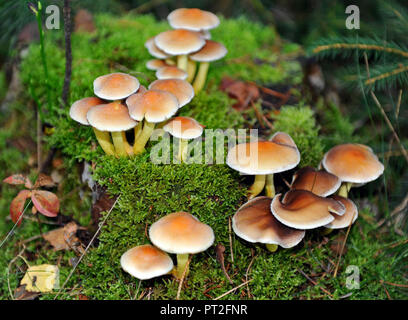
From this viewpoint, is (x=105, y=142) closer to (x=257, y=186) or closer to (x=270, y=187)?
(x=257, y=186)

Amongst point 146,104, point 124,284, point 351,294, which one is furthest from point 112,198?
point 351,294

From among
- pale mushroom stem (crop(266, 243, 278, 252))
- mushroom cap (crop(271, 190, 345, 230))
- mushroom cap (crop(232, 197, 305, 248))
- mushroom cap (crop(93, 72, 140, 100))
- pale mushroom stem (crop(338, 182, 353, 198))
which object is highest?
mushroom cap (crop(93, 72, 140, 100))

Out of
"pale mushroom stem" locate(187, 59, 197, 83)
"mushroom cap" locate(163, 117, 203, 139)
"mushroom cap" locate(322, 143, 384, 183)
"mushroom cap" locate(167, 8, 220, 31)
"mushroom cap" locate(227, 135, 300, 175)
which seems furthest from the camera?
"pale mushroom stem" locate(187, 59, 197, 83)

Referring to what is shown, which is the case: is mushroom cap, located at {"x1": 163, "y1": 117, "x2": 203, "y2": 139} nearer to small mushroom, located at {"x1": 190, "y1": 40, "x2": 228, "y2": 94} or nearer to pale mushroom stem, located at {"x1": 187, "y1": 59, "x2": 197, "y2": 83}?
small mushroom, located at {"x1": 190, "y1": 40, "x2": 228, "y2": 94}

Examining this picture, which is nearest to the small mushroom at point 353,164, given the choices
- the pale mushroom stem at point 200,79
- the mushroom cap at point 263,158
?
the mushroom cap at point 263,158

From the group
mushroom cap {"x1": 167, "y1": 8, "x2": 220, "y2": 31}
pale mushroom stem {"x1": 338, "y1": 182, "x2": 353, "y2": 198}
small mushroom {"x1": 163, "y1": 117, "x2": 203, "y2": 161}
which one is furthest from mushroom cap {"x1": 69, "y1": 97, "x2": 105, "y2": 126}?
pale mushroom stem {"x1": 338, "y1": 182, "x2": 353, "y2": 198}

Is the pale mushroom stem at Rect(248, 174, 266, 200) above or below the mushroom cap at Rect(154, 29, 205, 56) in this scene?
below
